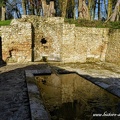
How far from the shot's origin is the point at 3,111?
434cm

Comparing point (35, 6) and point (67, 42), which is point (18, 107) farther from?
point (35, 6)

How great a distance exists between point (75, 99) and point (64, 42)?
648 cm

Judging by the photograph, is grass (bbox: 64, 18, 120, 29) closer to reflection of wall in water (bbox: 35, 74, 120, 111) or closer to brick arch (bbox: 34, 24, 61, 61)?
brick arch (bbox: 34, 24, 61, 61)

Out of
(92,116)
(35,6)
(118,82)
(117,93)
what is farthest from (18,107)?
(35,6)

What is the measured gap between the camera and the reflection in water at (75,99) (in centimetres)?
454

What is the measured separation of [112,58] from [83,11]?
18.4 ft

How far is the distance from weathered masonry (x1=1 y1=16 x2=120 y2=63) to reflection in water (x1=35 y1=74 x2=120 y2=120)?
398 cm

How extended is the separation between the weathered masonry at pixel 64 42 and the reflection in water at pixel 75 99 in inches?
157

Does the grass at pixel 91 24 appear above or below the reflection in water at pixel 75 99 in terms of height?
above

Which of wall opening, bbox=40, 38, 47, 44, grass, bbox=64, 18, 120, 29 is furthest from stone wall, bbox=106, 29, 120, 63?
wall opening, bbox=40, 38, 47, 44

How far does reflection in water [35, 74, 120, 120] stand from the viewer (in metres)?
4.54

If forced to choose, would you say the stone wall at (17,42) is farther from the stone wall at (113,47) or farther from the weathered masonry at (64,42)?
the stone wall at (113,47)

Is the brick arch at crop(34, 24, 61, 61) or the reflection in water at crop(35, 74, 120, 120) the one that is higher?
the brick arch at crop(34, 24, 61, 61)

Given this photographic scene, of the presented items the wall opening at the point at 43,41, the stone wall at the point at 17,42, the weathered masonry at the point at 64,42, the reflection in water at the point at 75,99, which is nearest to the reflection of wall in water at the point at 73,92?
the reflection in water at the point at 75,99
